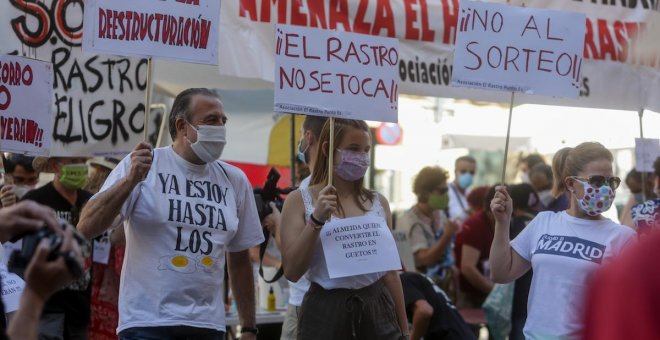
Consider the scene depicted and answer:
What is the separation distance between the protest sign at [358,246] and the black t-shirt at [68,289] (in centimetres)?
218

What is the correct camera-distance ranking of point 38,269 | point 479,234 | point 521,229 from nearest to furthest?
point 38,269
point 521,229
point 479,234

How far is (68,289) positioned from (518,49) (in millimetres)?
3086

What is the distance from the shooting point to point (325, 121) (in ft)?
17.7

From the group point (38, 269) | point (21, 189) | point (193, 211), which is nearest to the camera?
point (38, 269)

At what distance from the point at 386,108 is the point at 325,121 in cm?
33

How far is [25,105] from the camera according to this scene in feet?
17.4

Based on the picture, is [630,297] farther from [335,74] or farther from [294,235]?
[335,74]

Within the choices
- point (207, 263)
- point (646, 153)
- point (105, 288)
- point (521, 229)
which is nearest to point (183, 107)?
point (207, 263)

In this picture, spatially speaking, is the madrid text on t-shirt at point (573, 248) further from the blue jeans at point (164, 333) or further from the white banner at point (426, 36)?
the white banner at point (426, 36)

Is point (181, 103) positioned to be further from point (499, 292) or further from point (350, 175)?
point (499, 292)

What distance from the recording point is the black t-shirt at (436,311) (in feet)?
21.4

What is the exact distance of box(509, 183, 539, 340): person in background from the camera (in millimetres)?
6828

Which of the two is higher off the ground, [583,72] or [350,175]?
[583,72]

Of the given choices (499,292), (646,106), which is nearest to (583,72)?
(646,106)
